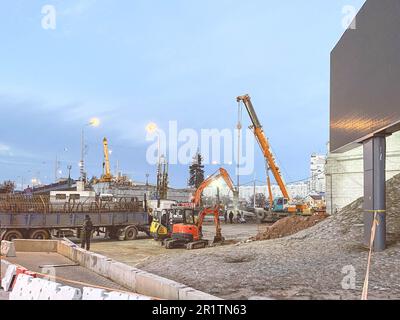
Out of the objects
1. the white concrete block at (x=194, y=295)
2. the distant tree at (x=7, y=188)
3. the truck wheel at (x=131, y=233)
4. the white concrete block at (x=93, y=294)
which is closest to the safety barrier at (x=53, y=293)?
the white concrete block at (x=93, y=294)

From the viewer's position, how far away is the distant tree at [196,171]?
3533 inches

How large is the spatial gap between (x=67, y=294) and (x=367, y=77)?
38.4ft

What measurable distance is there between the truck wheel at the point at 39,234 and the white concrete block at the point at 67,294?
1941 centimetres

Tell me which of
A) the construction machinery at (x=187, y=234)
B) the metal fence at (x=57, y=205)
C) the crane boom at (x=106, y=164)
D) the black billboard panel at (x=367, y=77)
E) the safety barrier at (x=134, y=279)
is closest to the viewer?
the safety barrier at (x=134, y=279)

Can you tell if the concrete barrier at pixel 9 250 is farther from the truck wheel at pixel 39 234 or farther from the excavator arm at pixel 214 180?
the excavator arm at pixel 214 180

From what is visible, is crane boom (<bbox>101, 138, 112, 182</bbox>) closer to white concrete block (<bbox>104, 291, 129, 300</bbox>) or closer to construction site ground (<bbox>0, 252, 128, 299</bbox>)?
construction site ground (<bbox>0, 252, 128, 299</bbox>)

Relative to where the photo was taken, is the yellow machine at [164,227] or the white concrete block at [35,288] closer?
the white concrete block at [35,288]
